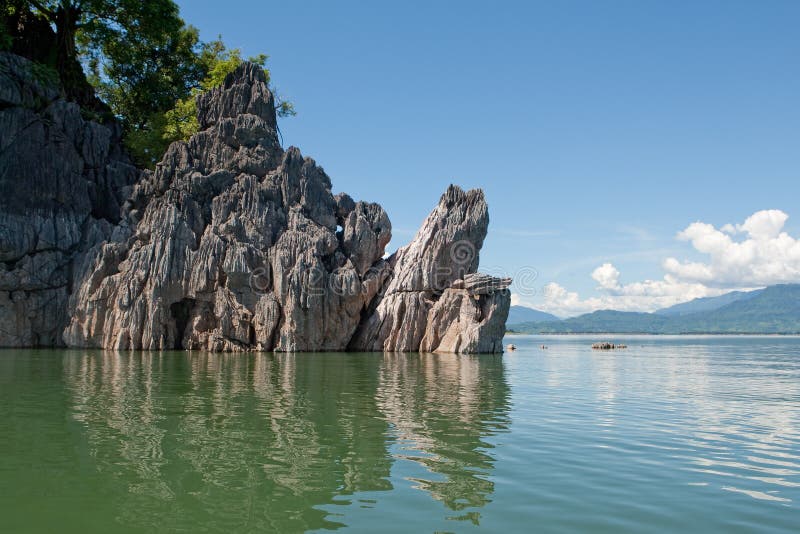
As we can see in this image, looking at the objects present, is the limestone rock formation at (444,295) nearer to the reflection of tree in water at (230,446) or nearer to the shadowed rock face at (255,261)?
the shadowed rock face at (255,261)

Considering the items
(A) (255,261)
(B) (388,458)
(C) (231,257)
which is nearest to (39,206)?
(C) (231,257)

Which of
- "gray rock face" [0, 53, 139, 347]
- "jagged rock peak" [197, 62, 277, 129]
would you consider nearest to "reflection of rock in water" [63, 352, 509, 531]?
"gray rock face" [0, 53, 139, 347]

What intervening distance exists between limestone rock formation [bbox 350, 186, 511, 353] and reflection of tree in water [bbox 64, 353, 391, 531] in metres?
27.4

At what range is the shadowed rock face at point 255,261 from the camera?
175ft

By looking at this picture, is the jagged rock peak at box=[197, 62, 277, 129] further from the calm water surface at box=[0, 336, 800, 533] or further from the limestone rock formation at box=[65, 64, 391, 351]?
the calm water surface at box=[0, 336, 800, 533]

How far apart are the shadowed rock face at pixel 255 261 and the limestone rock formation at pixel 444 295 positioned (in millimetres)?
112

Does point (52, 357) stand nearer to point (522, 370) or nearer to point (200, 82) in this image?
point (522, 370)

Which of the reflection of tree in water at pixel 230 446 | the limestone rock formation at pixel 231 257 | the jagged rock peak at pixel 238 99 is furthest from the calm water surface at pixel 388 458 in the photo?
the jagged rock peak at pixel 238 99

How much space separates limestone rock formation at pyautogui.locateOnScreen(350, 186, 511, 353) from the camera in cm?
5603

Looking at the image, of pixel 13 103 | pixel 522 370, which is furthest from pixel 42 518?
pixel 13 103

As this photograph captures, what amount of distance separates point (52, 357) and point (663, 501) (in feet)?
135

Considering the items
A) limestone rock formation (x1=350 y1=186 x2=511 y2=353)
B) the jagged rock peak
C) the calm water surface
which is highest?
the jagged rock peak

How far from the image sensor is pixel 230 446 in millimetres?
15164

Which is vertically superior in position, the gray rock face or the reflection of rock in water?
the gray rock face
